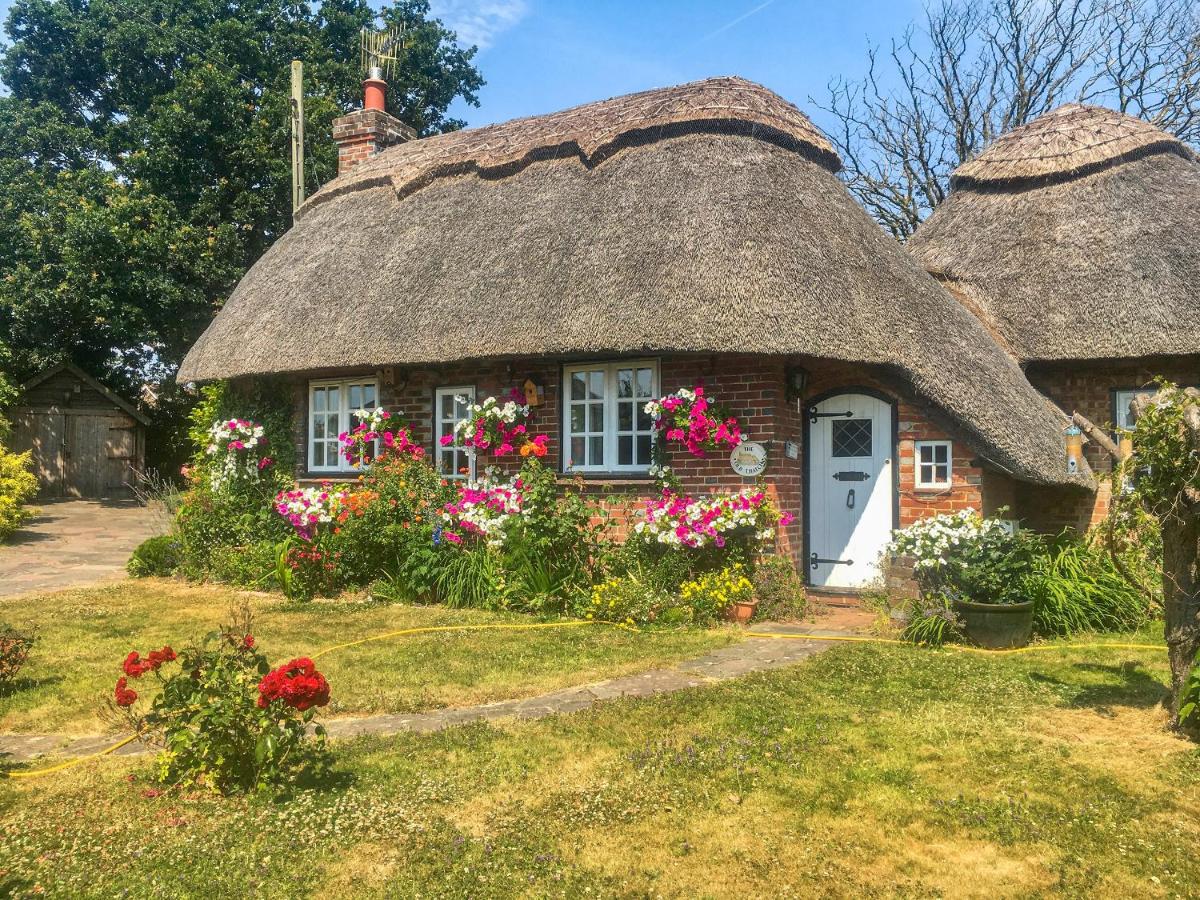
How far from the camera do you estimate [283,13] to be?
23.8 metres

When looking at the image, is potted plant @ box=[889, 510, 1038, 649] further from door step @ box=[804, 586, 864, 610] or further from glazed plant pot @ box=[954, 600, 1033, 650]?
door step @ box=[804, 586, 864, 610]

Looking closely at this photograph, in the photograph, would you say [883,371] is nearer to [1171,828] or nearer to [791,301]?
[791,301]

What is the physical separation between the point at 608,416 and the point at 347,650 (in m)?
3.67

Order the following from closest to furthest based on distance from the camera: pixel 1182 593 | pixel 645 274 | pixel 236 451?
pixel 1182 593
pixel 645 274
pixel 236 451

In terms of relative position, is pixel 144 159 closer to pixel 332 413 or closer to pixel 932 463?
pixel 332 413

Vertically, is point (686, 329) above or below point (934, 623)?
above

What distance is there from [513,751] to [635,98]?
9.13 meters

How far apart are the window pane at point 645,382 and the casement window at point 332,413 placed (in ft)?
11.7

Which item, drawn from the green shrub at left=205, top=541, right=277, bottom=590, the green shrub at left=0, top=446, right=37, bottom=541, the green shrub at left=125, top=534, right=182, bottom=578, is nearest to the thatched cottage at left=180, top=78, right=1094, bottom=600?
the green shrub at left=205, top=541, right=277, bottom=590

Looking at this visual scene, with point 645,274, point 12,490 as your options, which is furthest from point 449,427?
point 12,490

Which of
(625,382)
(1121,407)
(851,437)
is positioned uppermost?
(625,382)

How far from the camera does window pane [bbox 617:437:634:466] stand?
9.31m

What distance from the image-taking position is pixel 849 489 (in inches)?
362

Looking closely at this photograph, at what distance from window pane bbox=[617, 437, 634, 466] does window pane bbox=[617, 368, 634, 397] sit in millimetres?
469
